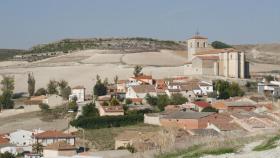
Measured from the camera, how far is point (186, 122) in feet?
Result: 146

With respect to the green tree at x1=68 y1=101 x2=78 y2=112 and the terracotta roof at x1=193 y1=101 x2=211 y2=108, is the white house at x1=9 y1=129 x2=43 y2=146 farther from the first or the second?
the terracotta roof at x1=193 y1=101 x2=211 y2=108

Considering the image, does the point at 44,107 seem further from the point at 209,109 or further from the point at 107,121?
the point at 209,109

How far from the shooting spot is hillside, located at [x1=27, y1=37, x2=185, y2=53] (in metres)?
128

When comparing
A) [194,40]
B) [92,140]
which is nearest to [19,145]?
[92,140]

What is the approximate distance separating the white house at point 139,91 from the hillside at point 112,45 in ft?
194

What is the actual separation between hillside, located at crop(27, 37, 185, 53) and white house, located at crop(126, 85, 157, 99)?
59133 millimetres

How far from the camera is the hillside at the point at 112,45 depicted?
128 metres

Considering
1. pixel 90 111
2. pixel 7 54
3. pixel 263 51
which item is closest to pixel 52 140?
pixel 90 111

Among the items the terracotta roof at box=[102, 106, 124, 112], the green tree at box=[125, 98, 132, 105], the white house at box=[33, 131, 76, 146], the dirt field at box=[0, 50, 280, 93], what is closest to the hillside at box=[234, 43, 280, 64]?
the dirt field at box=[0, 50, 280, 93]

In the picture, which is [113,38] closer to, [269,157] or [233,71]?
[233,71]

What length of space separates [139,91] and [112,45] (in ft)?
232

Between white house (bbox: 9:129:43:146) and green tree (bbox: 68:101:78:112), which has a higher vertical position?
green tree (bbox: 68:101:78:112)

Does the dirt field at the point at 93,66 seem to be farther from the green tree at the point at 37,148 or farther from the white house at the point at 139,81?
the green tree at the point at 37,148

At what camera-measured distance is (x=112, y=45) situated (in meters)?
131
